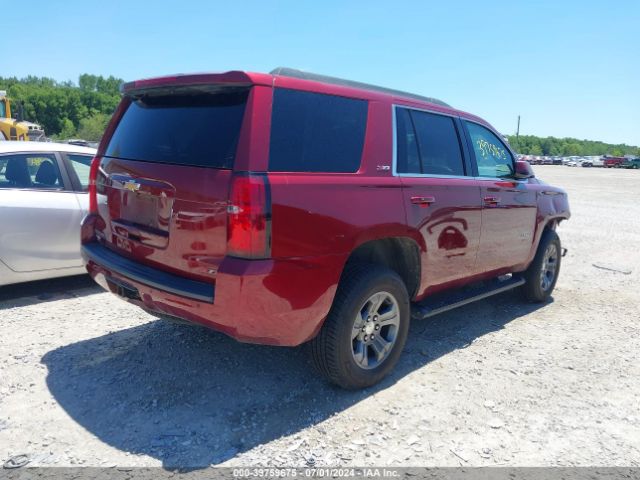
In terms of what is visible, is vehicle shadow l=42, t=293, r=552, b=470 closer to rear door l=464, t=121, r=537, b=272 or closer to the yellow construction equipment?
rear door l=464, t=121, r=537, b=272

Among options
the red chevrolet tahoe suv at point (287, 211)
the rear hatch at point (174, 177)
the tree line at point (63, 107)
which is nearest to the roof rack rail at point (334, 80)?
the red chevrolet tahoe suv at point (287, 211)

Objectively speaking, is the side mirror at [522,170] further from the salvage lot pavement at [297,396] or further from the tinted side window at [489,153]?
the salvage lot pavement at [297,396]

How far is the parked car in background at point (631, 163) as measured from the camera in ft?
217

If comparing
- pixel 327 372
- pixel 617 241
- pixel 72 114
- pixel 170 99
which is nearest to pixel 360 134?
pixel 170 99

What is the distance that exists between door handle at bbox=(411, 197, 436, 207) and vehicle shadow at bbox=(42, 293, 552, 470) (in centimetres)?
127

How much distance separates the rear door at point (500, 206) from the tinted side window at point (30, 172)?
13.7 feet

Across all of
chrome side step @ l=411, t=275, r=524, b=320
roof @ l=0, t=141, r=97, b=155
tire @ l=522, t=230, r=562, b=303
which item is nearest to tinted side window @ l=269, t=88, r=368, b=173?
chrome side step @ l=411, t=275, r=524, b=320

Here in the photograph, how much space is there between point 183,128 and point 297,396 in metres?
1.88

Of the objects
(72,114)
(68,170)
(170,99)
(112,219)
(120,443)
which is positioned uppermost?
(72,114)

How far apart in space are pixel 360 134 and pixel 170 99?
126 cm

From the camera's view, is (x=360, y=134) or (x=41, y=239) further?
(x=41, y=239)

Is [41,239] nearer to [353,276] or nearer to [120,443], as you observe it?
[120,443]

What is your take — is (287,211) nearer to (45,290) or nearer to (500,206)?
A: (500,206)

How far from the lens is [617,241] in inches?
381
